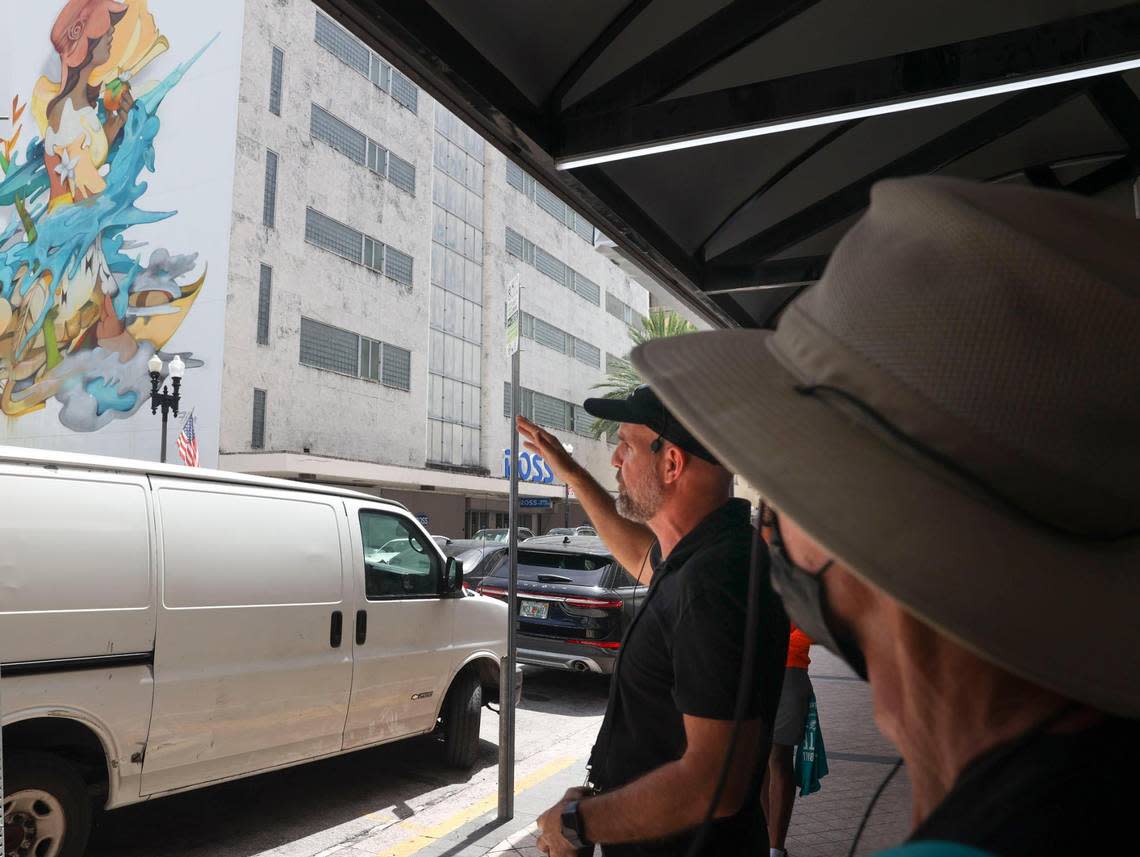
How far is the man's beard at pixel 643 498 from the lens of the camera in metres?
2.44

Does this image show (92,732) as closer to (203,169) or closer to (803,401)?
(803,401)

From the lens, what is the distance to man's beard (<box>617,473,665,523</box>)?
2.44 meters

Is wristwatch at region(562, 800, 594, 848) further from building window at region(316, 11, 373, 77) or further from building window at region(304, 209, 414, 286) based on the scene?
building window at region(316, 11, 373, 77)

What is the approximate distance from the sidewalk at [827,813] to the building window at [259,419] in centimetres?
2580

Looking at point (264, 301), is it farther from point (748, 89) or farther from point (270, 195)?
point (748, 89)

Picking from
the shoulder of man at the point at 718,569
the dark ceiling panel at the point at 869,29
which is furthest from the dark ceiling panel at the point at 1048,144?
the shoulder of man at the point at 718,569

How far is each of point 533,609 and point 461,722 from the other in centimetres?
297

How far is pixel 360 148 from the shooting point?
116ft

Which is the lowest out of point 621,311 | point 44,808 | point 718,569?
point 44,808

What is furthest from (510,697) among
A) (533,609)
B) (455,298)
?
(455,298)

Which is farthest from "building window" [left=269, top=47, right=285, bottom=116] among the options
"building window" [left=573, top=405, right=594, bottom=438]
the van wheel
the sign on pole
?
the van wheel

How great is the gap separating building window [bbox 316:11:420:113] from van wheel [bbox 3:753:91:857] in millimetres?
32162

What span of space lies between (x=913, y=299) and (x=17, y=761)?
15.9 feet

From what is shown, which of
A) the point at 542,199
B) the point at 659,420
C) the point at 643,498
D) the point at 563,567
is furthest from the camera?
the point at 542,199
